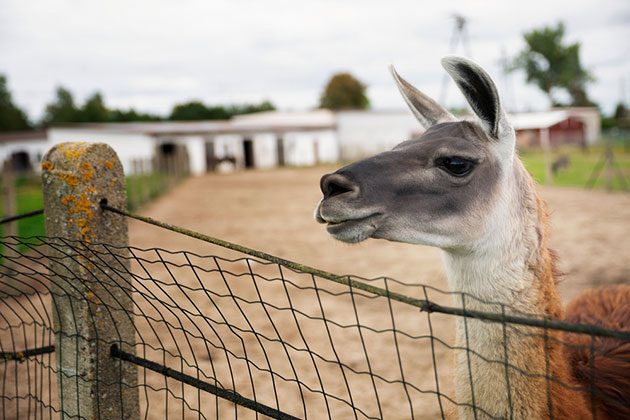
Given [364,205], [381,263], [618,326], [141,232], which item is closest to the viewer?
[364,205]

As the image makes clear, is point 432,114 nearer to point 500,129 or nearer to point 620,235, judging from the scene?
point 500,129

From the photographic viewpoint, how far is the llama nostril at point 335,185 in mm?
2027

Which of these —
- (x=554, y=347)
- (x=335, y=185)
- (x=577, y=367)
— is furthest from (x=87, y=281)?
(x=577, y=367)

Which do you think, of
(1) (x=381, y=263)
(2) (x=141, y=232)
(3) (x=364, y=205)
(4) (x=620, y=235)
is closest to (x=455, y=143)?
(3) (x=364, y=205)

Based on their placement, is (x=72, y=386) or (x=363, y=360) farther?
(x=363, y=360)

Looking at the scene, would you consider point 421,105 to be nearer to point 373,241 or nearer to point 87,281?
point 87,281

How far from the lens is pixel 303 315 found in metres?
4.53

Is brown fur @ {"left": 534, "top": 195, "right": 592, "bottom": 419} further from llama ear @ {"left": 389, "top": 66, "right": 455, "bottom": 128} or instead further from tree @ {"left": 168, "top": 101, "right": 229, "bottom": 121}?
tree @ {"left": 168, "top": 101, "right": 229, "bottom": 121}

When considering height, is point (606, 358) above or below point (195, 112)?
below

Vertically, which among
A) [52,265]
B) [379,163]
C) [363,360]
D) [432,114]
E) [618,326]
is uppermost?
[432,114]

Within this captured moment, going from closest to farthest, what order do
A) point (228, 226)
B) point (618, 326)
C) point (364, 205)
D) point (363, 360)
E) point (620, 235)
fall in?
point (364, 205) < point (618, 326) < point (363, 360) < point (620, 235) < point (228, 226)

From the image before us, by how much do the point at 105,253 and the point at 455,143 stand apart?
60.3 inches

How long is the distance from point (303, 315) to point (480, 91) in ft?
9.17

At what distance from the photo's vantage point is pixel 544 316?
222cm
